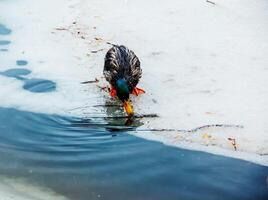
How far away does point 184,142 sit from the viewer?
4168 mm

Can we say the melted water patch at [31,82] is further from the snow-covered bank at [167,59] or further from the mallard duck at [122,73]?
the mallard duck at [122,73]

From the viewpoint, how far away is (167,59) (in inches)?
226

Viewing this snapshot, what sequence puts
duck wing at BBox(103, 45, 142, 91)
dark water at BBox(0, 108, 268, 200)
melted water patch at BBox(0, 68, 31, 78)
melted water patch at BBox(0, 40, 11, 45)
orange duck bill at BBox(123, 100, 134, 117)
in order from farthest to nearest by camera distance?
melted water patch at BBox(0, 40, 11, 45)
melted water patch at BBox(0, 68, 31, 78)
duck wing at BBox(103, 45, 142, 91)
orange duck bill at BBox(123, 100, 134, 117)
dark water at BBox(0, 108, 268, 200)

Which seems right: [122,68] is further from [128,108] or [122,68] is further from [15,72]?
[15,72]

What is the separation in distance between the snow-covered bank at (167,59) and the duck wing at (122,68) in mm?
190

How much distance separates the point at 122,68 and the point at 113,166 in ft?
5.05

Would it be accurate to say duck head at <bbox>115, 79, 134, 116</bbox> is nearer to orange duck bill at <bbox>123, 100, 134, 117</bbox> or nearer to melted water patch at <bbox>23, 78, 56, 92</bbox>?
orange duck bill at <bbox>123, 100, 134, 117</bbox>

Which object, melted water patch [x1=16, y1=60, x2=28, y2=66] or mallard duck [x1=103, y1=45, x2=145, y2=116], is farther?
melted water patch [x1=16, y1=60, x2=28, y2=66]

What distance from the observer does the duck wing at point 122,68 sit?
503 centimetres

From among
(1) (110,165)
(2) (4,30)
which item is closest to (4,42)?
(2) (4,30)

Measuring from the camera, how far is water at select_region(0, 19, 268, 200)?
352cm

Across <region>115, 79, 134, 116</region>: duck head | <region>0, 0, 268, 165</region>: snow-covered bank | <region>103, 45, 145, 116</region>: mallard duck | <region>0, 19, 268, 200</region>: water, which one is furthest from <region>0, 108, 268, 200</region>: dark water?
<region>103, 45, 145, 116</region>: mallard duck

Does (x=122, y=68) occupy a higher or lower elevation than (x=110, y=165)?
higher

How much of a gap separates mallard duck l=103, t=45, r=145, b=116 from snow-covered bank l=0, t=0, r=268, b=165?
6.0 inches
